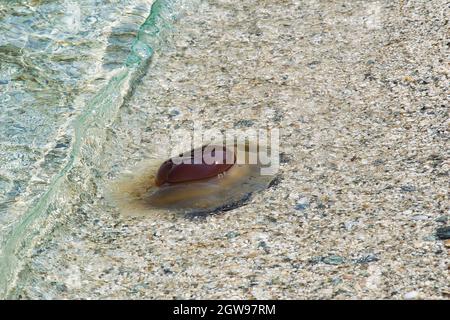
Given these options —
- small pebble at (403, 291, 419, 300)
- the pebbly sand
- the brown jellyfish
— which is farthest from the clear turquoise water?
small pebble at (403, 291, 419, 300)

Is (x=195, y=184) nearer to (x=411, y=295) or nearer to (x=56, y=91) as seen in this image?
(x=411, y=295)

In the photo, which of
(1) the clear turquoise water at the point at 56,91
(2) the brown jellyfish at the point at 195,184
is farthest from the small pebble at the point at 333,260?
(1) the clear turquoise water at the point at 56,91

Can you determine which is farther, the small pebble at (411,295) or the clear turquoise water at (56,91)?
the clear turquoise water at (56,91)

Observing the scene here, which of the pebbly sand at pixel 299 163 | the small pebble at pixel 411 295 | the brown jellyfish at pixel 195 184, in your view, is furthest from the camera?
the brown jellyfish at pixel 195 184

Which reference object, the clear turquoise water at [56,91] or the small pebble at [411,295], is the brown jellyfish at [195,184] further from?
the small pebble at [411,295]

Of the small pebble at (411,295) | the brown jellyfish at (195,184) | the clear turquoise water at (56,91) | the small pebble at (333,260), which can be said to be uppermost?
the clear turquoise water at (56,91)

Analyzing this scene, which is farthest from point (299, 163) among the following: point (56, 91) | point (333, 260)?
point (56, 91)
